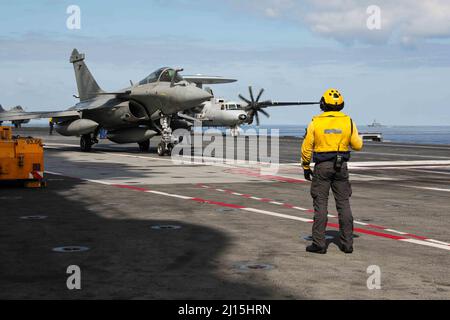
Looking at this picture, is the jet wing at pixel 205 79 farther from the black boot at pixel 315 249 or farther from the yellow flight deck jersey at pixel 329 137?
the black boot at pixel 315 249

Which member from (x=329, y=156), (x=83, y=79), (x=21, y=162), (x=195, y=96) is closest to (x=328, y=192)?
(x=329, y=156)

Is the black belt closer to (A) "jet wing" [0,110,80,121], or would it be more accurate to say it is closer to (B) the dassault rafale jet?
(B) the dassault rafale jet

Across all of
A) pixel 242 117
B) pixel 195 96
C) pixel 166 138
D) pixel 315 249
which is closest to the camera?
pixel 315 249

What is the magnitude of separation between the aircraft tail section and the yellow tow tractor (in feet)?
64.6

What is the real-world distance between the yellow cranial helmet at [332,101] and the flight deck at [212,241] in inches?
82.9

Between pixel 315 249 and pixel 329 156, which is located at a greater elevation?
pixel 329 156

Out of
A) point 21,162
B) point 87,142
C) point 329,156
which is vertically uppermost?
point 329,156

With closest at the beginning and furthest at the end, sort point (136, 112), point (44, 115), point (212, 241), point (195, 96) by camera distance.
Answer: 1. point (212, 241)
2. point (195, 96)
3. point (136, 112)
4. point (44, 115)

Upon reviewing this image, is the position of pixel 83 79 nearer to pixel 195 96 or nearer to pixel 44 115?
pixel 44 115

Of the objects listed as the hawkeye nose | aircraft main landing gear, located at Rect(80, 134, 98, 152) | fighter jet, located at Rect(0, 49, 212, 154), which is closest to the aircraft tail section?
fighter jet, located at Rect(0, 49, 212, 154)

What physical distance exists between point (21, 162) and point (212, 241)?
9021 mm

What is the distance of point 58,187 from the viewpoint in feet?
56.0

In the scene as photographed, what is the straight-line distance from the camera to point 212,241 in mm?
9500
